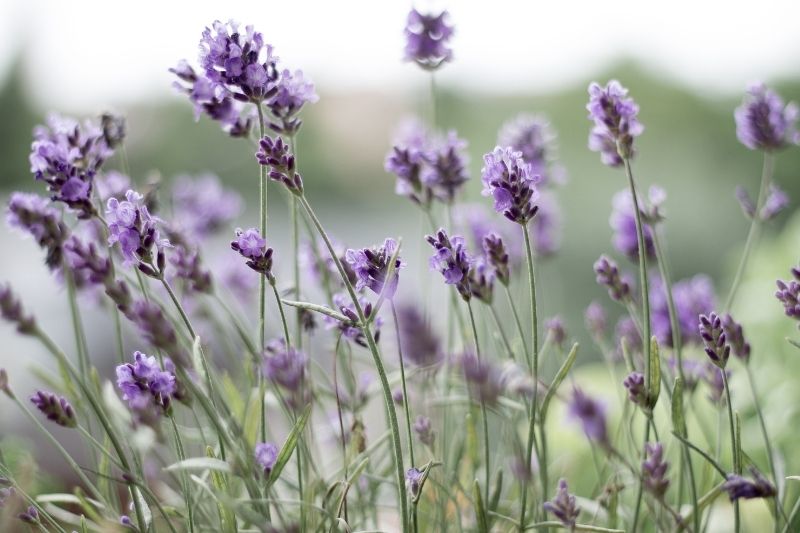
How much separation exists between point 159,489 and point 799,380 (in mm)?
1213

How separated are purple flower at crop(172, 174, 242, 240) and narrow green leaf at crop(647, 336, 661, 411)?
2.53ft

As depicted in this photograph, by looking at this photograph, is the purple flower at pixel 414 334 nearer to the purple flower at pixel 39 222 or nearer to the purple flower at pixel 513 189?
the purple flower at pixel 513 189

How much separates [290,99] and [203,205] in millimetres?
589

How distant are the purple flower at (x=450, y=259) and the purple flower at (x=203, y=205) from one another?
667 mm

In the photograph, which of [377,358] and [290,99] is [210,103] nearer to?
[290,99]

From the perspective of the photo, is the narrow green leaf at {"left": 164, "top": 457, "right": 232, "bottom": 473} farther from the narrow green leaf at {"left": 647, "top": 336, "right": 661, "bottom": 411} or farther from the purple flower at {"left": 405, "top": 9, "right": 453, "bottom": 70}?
the purple flower at {"left": 405, "top": 9, "right": 453, "bottom": 70}

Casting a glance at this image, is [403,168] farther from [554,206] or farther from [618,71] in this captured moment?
[618,71]

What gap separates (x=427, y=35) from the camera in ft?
3.38

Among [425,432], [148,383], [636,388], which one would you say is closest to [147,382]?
[148,383]

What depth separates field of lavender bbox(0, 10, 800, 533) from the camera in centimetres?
71

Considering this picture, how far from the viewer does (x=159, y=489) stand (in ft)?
4.86

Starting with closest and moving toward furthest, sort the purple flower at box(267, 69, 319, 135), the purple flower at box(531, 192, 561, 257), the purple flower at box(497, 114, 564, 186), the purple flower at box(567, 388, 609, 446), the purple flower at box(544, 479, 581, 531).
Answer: the purple flower at box(567, 388, 609, 446) → the purple flower at box(544, 479, 581, 531) → the purple flower at box(267, 69, 319, 135) → the purple flower at box(497, 114, 564, 186) → the purple flower at box(531, 192, 561, 257)

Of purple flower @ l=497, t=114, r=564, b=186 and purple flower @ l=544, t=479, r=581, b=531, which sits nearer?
purple flower @ l=544, t=479, r=581, b=531

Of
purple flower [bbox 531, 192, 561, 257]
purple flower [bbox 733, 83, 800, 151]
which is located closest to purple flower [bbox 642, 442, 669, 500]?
purple flower [bbox 733, 83, 800, 151]
